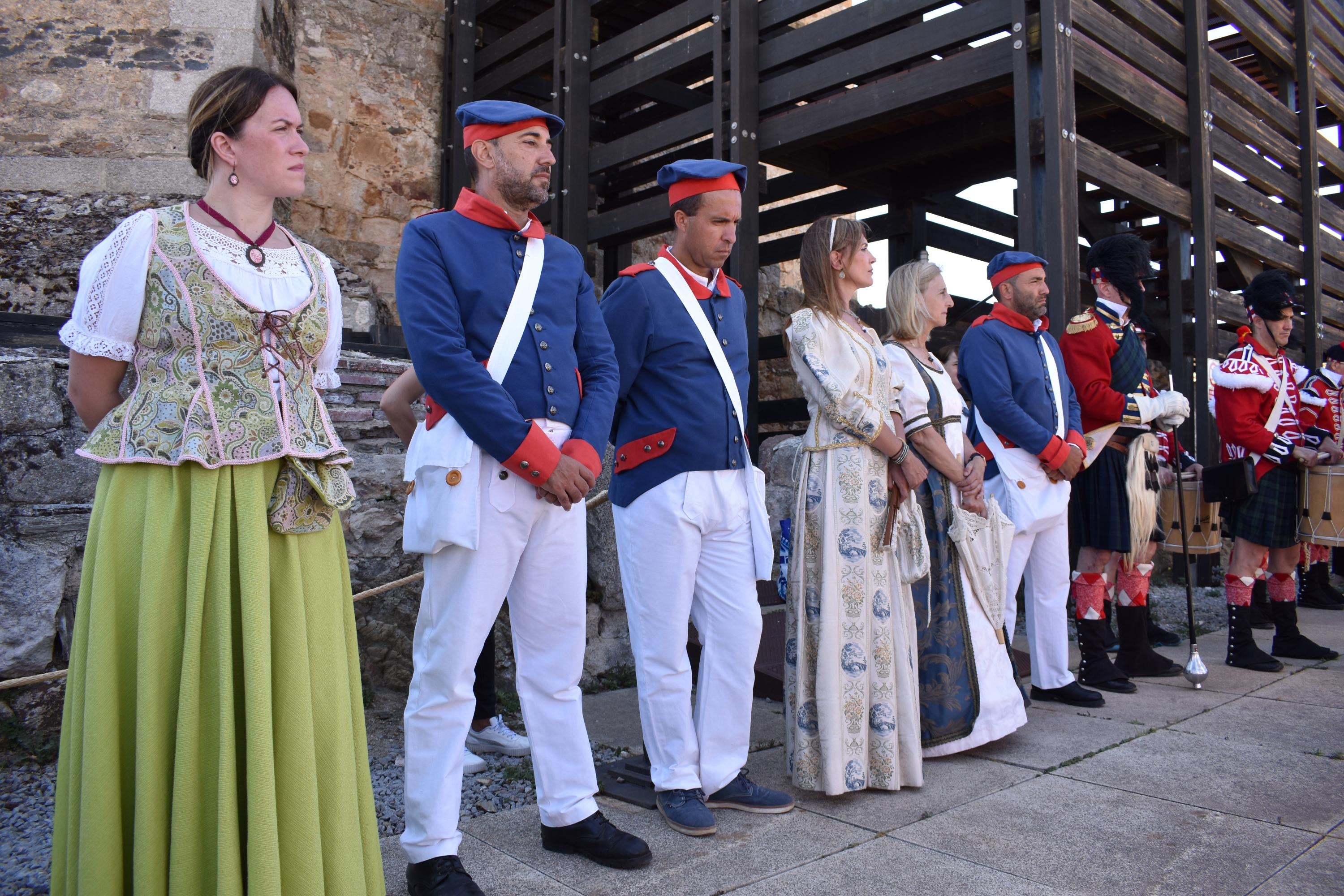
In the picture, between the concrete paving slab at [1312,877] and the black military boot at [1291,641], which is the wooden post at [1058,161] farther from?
the concrete paving slab at [1312,877]

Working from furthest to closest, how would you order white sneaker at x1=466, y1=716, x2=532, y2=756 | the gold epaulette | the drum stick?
the gold epaulette, white sneaker at x1=466, y1=716, x2=532, y2=756, the drum stick

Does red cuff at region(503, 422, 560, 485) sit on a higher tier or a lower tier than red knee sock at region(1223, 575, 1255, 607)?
higher

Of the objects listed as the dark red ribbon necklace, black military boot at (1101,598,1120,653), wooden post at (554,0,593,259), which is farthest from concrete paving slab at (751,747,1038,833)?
wooden post at (554,0,593,259)

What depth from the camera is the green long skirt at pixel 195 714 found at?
1.82 m

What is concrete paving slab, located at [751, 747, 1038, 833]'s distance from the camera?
9.74ft

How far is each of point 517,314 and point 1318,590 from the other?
6953mm

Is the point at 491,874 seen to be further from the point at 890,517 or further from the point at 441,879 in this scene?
the point at 890,517

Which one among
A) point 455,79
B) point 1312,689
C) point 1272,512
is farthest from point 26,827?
point 455,79

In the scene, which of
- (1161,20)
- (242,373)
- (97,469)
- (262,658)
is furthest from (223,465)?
(1161,20)

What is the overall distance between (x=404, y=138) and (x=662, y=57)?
8.12 ft

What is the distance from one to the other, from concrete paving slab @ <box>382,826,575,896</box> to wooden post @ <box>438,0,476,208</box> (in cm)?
617

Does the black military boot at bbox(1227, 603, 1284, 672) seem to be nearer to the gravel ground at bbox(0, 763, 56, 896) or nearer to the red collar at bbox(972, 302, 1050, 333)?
the red collar at bbox(972, 302, 1050, 333)

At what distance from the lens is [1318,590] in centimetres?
724

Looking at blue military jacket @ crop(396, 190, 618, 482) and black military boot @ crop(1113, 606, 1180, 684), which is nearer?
blue military jacket @ crop(396, 190, 618, 482)
